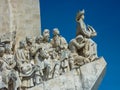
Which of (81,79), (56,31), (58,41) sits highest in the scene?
(56,31)

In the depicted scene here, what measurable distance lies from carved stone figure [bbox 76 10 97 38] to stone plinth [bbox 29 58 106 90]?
1.06 m

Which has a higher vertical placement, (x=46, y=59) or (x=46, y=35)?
(x=46, y=35)

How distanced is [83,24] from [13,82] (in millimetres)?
3333

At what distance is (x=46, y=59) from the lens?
15.9 m

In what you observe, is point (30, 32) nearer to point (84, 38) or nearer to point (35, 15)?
point (35, 15)

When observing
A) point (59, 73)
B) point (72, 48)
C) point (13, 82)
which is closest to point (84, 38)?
point (72, 48)

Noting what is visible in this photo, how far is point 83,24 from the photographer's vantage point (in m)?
16.8

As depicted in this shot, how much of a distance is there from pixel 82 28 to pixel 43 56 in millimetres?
1751

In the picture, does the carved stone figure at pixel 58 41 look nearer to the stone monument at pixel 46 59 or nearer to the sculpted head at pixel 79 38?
the stone monument at pixel 46 59

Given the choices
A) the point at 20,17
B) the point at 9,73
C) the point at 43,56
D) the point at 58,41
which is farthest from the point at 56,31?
the point at 9,73

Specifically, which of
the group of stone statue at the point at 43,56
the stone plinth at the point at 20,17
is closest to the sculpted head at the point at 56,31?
the group of stone statue at the point at 43,56

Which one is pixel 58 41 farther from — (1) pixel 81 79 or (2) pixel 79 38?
(1) pixel 81 79

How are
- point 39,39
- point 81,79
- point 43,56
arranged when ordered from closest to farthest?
point 81,79 < point 43,56 < point 39,39

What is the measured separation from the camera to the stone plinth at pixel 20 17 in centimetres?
1727
